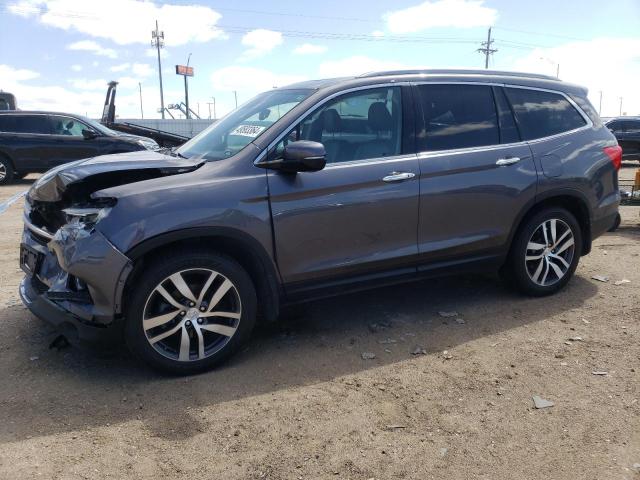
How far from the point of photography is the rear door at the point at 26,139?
42.4ft

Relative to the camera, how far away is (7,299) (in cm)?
469

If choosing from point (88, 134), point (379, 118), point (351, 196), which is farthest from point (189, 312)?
point (88, 134)

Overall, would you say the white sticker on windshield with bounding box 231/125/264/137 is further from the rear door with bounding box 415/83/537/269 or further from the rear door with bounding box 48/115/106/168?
the rear door with bounding box 48/115/106/168

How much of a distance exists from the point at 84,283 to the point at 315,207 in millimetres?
1471

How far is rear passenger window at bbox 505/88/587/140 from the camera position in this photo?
4586mm

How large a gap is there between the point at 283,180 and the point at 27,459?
6.70 ft

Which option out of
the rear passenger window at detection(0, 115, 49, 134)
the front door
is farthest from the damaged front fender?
the rear passenger window at detection(0, 115, 49, 134)

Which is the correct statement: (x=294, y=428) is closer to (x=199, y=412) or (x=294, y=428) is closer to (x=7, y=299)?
(x=199, y=412)

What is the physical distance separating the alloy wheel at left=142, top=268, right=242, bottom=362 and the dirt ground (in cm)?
20

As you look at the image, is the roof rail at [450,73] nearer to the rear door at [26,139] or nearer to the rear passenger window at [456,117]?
the rear passenger window at [456,117]

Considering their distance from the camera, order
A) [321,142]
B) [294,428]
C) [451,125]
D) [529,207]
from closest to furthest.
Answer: [294,428] → [321,142] → [451,125] → [529,207]

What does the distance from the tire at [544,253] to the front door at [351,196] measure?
3.67 ft

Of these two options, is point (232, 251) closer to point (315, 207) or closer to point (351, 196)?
point (315, 207)

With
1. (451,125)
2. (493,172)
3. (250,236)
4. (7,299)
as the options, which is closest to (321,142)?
(250,236)
